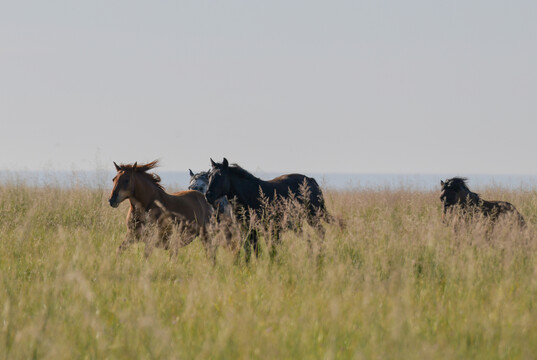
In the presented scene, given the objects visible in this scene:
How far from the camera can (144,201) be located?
882cm

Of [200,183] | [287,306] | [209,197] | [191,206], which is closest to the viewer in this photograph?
[287,306]

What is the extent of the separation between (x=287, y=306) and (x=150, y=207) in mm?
4286

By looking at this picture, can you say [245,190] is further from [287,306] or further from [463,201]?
[287,306]

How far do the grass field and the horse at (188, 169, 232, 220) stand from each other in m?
2.17

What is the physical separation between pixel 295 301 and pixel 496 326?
173 centimetres

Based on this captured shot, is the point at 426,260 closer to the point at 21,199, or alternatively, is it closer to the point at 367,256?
the point at 367,256

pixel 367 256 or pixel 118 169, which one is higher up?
pixel 118 169

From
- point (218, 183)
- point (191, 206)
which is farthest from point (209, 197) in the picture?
point (191, 206)

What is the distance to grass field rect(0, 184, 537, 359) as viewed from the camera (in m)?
3.74

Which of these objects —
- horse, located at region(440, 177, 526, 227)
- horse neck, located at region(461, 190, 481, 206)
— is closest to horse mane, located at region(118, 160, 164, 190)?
horse, located at region(440, 177, 526, 227)

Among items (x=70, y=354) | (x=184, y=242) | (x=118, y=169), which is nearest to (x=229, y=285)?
(x=70, y=354)

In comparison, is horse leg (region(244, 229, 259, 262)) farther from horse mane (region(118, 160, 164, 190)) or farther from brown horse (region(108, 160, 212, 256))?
horse mane (region(118, 160, 164, 190))

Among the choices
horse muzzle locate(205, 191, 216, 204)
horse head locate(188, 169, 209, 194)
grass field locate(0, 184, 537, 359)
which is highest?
horse head locate(188, 169, 209, 194)

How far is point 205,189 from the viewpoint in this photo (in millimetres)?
11367
